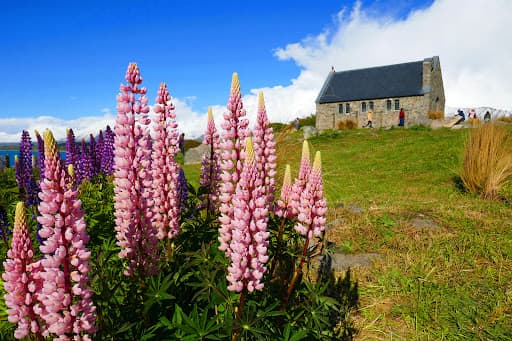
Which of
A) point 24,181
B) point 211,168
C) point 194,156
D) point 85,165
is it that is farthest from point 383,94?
point 24,181

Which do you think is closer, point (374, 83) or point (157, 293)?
point (157, 293)

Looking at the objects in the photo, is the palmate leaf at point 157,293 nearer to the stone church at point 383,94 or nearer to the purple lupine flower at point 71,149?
the purple lupine flower at point 71,149

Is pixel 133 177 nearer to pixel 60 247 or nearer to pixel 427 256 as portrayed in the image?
pixel 60 247

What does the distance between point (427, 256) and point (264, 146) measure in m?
3.15

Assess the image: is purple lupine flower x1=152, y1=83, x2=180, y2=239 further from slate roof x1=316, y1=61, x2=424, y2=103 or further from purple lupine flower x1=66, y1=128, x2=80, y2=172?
slate roof x1=316, y1=61, x2=424, y2=103

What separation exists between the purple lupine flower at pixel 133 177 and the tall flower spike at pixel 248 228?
855mm

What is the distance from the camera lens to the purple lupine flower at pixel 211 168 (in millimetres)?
3602

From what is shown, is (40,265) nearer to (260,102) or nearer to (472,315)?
(260,102)

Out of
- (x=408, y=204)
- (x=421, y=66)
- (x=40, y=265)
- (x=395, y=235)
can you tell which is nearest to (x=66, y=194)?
(x=40, y=265)

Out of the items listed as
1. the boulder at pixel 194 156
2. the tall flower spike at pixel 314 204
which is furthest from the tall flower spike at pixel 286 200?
the boulder at pixel 194 156

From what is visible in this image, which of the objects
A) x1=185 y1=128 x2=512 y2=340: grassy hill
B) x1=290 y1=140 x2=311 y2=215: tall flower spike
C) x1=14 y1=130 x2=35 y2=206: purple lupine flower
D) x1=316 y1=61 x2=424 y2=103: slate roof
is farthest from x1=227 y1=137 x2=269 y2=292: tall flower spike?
x1=316 y1=61 x2=424 y2=103: slate roof

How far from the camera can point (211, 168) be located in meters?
3.64

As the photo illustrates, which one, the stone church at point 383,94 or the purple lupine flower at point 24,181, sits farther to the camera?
the stone church at point 383,94

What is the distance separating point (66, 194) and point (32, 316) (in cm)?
62
